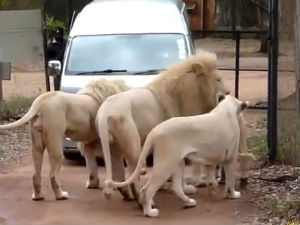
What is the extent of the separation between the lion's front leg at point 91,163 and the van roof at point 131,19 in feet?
9.81

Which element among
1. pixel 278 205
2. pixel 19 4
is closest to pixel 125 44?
→ pixel 278 205

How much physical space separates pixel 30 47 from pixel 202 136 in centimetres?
782

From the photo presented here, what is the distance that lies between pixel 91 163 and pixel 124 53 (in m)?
2.64

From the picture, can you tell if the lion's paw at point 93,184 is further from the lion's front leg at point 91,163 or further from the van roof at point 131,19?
the van roof at point 131,19

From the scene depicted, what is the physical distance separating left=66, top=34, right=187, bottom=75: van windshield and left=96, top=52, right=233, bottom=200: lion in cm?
223

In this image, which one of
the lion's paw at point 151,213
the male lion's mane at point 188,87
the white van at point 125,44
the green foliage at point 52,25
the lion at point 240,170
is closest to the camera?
the lion's paw at point 151,213

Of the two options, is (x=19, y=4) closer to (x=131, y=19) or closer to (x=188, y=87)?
(x=131, y=19)

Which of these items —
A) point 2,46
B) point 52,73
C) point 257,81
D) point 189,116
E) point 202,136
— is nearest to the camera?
point 202,136

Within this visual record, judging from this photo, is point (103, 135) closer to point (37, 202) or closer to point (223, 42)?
point (37, 202)

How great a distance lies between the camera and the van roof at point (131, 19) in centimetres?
1131

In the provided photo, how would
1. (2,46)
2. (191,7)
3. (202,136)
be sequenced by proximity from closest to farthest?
(202,136), (2,46), (191,7)

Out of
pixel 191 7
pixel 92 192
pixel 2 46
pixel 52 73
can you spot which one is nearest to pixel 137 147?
pixel 92 192

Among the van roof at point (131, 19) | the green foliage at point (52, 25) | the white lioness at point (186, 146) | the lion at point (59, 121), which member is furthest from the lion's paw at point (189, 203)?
the green foliage at point (52, 25)

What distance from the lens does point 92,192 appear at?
342 inches
